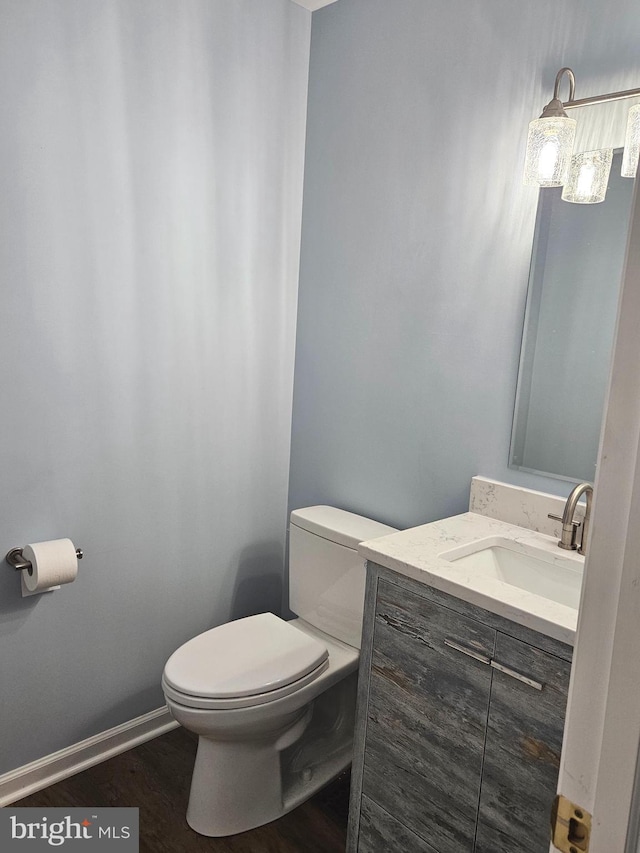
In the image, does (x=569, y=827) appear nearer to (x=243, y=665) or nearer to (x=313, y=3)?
(x=243, y=665)

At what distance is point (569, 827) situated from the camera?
649mm

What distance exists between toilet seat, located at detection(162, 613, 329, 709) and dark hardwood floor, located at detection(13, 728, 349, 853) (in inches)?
16.1

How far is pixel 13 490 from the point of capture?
6.08ft

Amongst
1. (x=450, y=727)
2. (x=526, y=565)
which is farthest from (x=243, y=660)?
(x=526, y=565)

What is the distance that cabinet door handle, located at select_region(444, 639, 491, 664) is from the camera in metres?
1.38

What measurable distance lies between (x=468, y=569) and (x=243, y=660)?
73cm

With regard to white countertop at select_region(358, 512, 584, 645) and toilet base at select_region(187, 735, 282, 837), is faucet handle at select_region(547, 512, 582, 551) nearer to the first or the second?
white countertop at select_region(358, 512, 584, 645)

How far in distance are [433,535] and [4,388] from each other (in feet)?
3.95

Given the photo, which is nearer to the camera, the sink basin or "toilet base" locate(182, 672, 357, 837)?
the sink basin

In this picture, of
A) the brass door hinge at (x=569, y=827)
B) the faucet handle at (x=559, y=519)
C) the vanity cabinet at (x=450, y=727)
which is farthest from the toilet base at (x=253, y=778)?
the brass door hinge at (x=569, y=827)

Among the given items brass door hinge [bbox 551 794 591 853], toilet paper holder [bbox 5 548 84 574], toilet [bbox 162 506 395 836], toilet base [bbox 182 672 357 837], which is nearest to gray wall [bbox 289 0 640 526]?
toilet [bbox 162 506 395 836]

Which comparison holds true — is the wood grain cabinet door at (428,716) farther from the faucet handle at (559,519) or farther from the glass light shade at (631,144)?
the glass light shade at (631,144)

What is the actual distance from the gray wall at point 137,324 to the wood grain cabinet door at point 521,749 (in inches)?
48.7

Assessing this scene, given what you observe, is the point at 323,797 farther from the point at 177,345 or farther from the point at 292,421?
the point at 177,345
